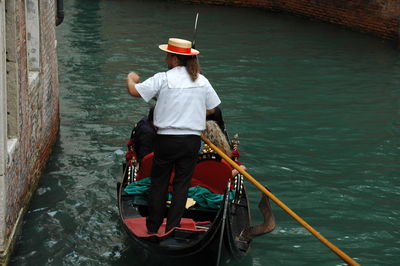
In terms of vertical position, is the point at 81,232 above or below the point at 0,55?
below

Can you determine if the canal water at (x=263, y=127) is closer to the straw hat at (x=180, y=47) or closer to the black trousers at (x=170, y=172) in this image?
the black trousers at (x=170, y=172)

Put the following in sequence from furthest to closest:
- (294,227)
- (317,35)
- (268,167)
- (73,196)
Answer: (317,35)
(268,167)
(73,196)
(294,227)

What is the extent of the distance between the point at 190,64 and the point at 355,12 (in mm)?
9494

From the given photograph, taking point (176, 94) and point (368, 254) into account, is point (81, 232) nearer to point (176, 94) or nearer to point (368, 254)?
point (176, 94)

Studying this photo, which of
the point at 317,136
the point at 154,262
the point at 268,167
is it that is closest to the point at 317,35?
the point at 317,136

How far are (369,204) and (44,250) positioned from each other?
2.66 metres

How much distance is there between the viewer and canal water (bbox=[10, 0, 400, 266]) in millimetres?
5566

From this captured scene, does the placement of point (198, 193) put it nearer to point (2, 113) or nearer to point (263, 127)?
point (2, 113)

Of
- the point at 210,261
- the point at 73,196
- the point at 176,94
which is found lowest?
the point at 73,196

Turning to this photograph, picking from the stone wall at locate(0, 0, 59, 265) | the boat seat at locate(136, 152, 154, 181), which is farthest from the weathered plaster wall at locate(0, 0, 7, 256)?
the boat seat at locate(136, 152, 154, 181)

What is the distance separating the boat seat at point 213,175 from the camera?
5.29 metres

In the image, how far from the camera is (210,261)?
457 centimetres

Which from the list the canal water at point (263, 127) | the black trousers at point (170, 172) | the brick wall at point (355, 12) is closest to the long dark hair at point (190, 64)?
the black trousers at point (170, 172)

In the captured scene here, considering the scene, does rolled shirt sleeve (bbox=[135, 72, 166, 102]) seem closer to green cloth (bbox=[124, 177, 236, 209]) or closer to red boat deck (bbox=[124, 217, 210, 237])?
red boat deck (bbox=[124, 217, 210, 237])
